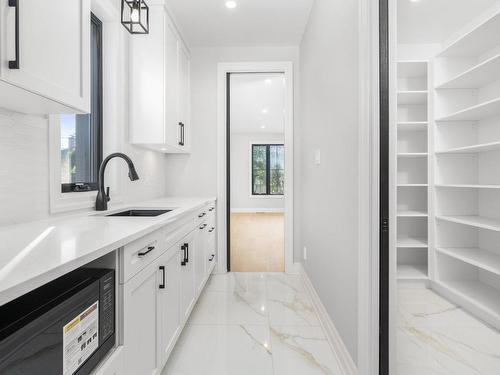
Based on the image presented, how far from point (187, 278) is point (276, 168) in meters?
7.38

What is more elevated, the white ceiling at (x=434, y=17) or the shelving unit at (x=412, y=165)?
the white ceiling at (x=434, y=17)

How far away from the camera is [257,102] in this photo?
19.7 feet

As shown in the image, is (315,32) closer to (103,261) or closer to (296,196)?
(296,196)

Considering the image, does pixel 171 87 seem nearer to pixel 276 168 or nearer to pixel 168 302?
pixel 168 302

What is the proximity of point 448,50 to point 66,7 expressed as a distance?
8.60 ft

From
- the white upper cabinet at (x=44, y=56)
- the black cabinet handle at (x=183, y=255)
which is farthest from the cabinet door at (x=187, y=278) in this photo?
the white upper cabinet at (x=44, y=56)

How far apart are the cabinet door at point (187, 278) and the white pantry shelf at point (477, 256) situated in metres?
1.91

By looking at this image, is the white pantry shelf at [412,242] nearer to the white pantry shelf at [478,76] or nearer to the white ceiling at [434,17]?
the white pantry shelf at [478,76]

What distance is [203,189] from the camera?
3.20 metres

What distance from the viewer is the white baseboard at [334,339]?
1.49 m

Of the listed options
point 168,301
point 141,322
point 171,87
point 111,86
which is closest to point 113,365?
point 141,322

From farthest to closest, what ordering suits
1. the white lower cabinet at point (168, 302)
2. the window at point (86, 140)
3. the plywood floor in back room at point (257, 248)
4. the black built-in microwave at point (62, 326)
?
the plywood floor in back room at point (257, 248), the window at point (86, 140), the white lower cabinet at point (168, 302), the black built-in microwave at point (62, 326)

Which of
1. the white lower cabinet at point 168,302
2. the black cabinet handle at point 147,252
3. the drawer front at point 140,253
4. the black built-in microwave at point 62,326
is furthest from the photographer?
the white lower cabinet at point 168,302

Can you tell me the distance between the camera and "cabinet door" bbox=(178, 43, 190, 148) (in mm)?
2758
